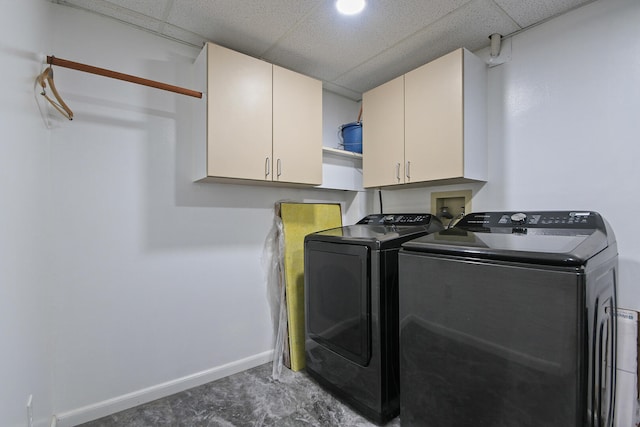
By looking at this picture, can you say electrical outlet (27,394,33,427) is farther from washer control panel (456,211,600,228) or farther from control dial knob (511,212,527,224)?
control dial knob (511,212,527,224)

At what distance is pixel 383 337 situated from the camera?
1.63m

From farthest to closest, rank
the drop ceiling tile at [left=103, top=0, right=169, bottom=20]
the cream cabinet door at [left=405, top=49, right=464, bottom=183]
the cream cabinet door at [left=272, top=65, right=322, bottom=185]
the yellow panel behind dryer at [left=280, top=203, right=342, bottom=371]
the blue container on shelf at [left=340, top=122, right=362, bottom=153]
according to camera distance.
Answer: the blue container on shelf at [left=340, top=122, right=362, bottom=153] < the yellow panel behind dryer at [left=280, top=203, right=342, bottom=371] < the cream cabinet door at [left=272, top=65, right=322, bottom=185] < the cream cabinet door at [left=405, top=49, right=464, bottom=183] < the drop ceiling tile at [left=103, top=0, right=169, bottom=20]

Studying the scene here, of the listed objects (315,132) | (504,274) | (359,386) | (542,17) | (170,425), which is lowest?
(170,425)

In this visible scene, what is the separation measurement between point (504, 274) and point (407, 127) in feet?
4.39

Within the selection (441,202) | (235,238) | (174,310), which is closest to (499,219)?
(441,202)

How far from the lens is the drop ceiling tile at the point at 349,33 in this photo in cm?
170

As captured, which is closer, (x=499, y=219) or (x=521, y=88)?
(x=499, y=219)

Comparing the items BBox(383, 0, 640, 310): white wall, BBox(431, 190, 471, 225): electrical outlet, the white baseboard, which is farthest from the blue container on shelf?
the white baseboard

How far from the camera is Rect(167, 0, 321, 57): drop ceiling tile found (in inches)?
65.0

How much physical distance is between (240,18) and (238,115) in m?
0.54

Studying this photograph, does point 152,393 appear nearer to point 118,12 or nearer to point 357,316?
point 357,316

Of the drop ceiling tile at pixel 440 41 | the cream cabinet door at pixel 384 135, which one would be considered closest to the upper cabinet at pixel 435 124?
the cream cabinet door at pixel 384 135

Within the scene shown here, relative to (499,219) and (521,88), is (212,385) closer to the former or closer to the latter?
(499,219)

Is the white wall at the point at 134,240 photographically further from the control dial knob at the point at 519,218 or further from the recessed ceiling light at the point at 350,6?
the control dial knob at the point at 519,218
